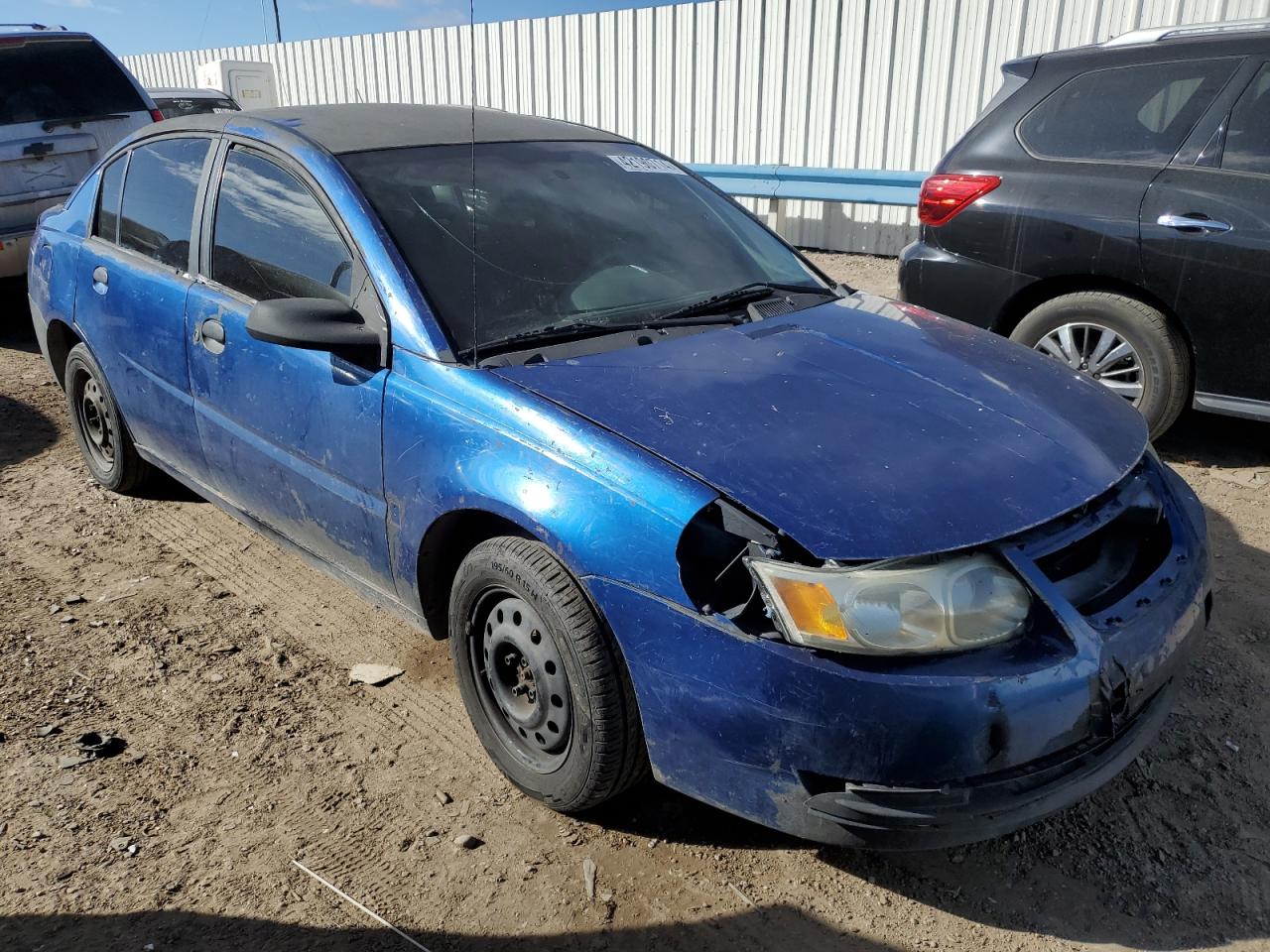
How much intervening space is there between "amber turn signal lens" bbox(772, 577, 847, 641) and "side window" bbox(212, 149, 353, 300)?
162 centimetres

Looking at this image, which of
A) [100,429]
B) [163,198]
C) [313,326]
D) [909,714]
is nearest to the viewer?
[909,714]

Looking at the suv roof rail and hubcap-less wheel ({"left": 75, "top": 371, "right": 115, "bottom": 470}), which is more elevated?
the suv roof rail

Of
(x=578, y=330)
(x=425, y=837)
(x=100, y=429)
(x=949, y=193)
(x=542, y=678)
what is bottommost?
(x=425, y=837)

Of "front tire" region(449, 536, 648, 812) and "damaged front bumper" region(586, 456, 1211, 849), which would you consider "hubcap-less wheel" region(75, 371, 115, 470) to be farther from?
"damaged front bumper" region(586, 456, 1211, 849)

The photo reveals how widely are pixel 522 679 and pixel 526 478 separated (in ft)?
1.90

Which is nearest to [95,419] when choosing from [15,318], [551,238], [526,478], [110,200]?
[110,200]

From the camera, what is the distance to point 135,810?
8.63 feet

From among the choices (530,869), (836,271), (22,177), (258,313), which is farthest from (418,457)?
(836,271)

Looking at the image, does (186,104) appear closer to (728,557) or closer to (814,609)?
(728,557)

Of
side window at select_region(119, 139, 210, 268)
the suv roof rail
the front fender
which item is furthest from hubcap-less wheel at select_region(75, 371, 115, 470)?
the suv roof rail

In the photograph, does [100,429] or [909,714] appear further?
[100,429]

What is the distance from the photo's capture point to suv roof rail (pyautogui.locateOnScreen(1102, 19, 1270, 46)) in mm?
4434

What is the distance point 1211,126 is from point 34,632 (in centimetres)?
522

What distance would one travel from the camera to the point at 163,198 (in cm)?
381
